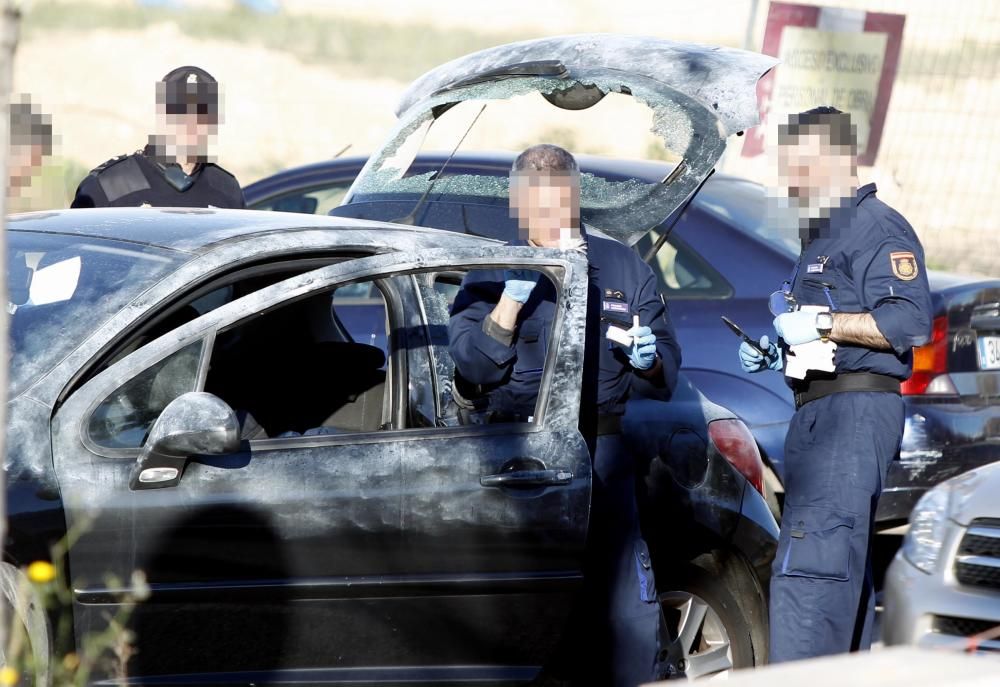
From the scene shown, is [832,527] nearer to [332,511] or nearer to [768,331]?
[332,511]

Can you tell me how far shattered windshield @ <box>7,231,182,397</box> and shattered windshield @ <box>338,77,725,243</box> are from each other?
1.61 metres

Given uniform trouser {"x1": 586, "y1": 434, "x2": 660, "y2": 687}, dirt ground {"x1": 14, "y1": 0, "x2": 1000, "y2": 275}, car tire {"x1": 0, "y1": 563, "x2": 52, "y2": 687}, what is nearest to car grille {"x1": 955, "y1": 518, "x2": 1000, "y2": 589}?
uniform trouser {"x1": 586, "y1": 434, "x2": 660, "y2": 687}

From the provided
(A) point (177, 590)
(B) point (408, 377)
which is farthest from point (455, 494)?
(A) point (177, 590)

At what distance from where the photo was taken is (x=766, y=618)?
4551 mm

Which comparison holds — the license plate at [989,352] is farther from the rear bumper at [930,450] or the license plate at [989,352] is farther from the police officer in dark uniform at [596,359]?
the police officer in dark uniform at [596,359]

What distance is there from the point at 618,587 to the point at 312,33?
96.3ft

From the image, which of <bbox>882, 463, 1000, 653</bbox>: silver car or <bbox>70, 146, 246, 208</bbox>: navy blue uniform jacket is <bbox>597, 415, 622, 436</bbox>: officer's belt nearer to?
<bbox>882, 463, 1000, 653</bbox>: silver car

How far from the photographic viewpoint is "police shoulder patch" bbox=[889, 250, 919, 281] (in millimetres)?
4160

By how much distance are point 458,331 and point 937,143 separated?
1187 centimetres

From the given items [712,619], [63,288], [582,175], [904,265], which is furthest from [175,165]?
[904,265]

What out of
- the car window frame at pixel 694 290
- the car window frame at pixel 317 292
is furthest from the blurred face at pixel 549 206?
the car window frame at pixel 694 290

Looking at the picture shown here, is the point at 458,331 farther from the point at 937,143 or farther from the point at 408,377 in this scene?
the point at 937,143

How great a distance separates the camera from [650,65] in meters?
4.73

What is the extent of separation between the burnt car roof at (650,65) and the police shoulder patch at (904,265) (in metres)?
0.69
